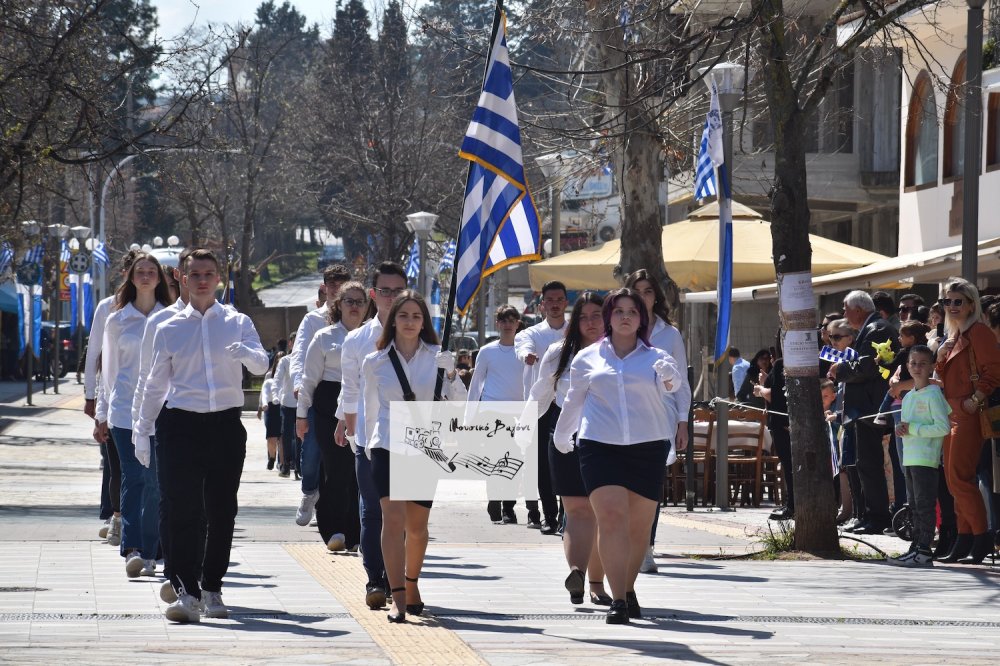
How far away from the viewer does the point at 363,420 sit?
27.6 feet

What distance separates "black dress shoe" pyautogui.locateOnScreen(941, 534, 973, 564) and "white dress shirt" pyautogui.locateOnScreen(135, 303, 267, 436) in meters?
5.23

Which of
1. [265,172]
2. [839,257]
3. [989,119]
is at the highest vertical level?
[265,172]

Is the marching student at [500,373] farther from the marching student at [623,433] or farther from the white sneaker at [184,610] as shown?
the white sneaker at [184,610]

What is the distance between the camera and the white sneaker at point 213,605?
8273 mm

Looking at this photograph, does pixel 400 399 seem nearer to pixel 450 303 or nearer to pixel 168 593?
pixel 450 303

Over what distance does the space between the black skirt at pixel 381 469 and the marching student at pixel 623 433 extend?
0.90 metres

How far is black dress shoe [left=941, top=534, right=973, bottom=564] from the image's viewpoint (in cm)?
1109

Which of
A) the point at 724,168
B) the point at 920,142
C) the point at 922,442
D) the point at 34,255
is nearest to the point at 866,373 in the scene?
the point at 922,442

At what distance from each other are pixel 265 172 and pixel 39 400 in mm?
18206

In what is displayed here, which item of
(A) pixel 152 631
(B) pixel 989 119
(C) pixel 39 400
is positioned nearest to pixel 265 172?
(C) pixel 39 400

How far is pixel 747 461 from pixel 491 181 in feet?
23.8

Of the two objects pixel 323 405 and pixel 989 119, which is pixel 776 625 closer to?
pixel 323 405

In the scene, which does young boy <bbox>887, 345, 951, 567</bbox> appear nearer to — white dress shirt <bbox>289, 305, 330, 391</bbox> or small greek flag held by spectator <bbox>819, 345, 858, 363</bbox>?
small greek flag held by spectator <bbox>819, 345, 858, 363</bbox>

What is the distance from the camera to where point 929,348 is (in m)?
11.4
